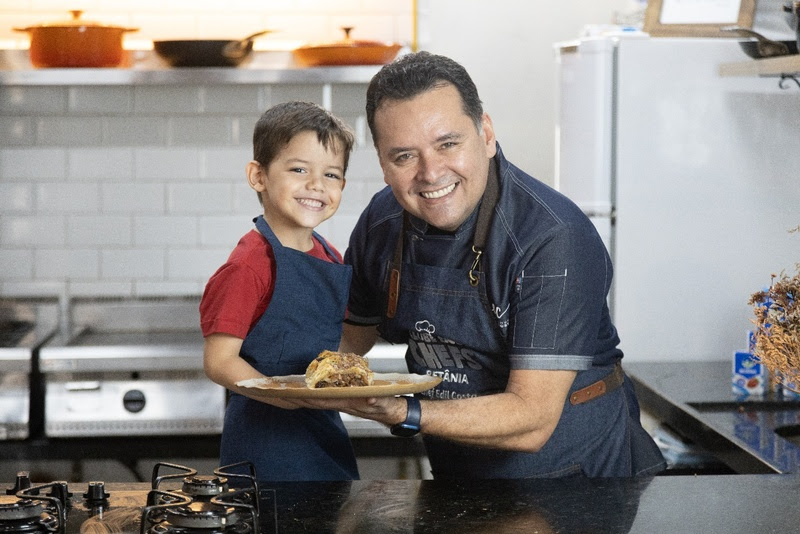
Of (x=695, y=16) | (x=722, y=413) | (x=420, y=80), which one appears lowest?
(x=722, y=413)

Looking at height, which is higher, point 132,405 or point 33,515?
point 33,515

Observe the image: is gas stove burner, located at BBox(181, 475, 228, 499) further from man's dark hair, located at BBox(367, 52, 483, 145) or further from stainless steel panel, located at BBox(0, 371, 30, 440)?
stainless steel panel, located at BBox(0, 371, 30, 440)

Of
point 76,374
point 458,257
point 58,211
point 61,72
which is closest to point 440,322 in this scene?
point 458,257

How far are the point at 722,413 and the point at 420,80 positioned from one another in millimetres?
1359

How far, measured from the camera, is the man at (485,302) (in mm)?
1972

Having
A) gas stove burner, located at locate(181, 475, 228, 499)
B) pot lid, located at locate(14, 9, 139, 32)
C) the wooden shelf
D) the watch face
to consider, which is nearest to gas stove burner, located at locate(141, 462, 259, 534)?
gas stove burner, located at locate(181, 475, 228, 499)

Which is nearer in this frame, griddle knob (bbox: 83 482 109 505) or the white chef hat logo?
griddle knob (bbox: 83 482 109 505)

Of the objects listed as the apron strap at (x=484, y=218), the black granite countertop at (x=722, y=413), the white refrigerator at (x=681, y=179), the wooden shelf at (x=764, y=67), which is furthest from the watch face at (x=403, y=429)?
the white refrigerator at (x=681, y=179)

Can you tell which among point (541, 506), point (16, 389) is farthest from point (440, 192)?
point (16, 389)

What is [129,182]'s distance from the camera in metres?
4.10

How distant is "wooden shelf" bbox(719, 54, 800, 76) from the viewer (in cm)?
278

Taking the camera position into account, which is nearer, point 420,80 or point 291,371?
point 420,80

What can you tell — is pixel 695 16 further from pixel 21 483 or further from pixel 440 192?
pixel 21 483

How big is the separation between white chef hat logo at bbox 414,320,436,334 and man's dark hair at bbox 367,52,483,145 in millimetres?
406
